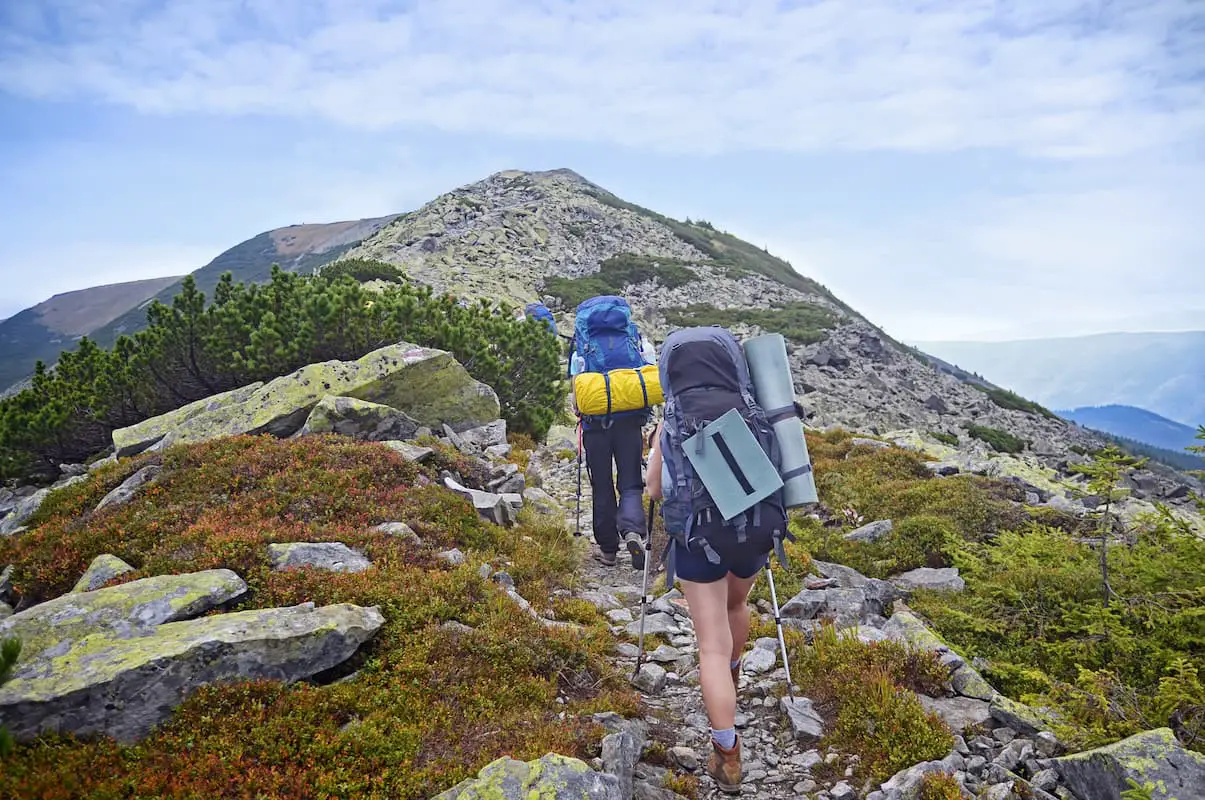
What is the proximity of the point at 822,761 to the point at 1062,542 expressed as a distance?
458cm

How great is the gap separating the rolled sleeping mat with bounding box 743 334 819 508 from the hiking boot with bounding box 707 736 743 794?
156cm

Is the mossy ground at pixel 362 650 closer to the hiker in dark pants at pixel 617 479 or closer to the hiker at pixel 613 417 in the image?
the hiker in dark pants at pixel 617 479

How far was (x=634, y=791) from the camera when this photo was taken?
13.2ft

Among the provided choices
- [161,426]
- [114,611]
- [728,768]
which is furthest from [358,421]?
[728,768]

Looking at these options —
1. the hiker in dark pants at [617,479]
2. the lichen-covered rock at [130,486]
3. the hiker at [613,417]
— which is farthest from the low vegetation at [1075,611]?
the lichen-covered rock at [130,486]

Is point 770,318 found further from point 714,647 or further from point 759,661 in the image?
point 714,647

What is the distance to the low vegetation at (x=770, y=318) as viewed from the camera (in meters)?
40.5

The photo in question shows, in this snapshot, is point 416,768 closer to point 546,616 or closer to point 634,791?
point 634,791

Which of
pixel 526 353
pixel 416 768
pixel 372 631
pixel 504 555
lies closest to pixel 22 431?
pixel 526 353

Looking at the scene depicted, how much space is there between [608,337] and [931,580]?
493 cm

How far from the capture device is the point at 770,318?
44281 mm

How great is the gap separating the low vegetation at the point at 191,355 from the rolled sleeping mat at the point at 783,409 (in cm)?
1045

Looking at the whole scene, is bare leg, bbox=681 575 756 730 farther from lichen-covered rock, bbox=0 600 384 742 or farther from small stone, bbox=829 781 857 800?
lichen-covered rock, bbox=0 600 384 742

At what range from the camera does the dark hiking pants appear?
7332mm
